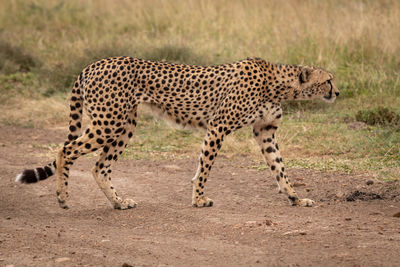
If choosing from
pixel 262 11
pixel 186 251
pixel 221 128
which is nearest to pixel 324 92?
pixel 221 128

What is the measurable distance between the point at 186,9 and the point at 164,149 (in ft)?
18.0

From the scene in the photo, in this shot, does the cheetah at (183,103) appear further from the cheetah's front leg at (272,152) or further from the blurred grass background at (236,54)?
the blurred grass background at (236,54)

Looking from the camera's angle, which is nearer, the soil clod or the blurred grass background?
the soil clod

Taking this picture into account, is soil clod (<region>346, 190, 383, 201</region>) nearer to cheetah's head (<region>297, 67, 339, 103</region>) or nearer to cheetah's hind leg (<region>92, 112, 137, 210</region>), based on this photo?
cheetah's head (<region>297, 67, 339, 103</region>)

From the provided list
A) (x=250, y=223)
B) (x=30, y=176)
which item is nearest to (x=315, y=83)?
(x=250, y=223)

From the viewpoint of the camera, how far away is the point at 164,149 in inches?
271

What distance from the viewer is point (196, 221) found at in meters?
4.55

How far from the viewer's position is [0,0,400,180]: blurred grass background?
21.9 ft

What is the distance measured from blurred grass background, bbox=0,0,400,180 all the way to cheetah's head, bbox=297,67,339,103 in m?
0.85

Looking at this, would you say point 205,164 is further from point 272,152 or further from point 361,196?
point 361,196

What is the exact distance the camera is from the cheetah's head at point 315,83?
522 cm

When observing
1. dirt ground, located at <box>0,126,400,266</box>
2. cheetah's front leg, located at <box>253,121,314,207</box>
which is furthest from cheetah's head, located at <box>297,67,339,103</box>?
dirt ground, located at <box>0,126,400,266</box>

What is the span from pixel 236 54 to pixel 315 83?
→ 4196mm

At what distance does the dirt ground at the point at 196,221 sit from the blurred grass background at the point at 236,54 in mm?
542
